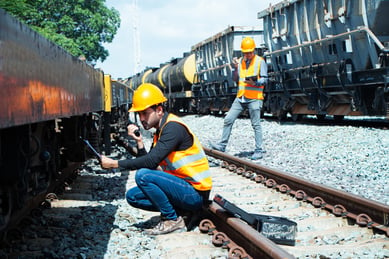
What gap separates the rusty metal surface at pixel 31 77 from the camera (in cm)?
199

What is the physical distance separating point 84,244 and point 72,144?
1533 millimetres

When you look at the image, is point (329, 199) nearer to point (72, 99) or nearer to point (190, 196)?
point (190, 196)

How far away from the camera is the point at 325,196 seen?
198 inches

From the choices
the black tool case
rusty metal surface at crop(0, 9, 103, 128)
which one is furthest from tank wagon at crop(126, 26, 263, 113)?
rusty metal surface at crop(0, 9, 103, 128)

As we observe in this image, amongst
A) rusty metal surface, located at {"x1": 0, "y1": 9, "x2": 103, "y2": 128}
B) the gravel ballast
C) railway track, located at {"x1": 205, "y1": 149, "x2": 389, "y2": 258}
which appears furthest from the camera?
the gravel ballast

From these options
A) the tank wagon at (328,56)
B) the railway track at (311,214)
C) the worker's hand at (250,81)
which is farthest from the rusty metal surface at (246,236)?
the tank wagon at (328,56)

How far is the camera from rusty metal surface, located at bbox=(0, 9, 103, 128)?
1.99 meters

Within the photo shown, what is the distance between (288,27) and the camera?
1593 cm

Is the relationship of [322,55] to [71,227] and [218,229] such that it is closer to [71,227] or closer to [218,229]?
[218,229]

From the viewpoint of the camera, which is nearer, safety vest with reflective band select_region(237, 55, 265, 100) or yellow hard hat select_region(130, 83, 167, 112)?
yellow hard hat select_region(130, 83, 167, 112)

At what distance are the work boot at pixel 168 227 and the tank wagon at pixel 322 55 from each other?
8430 mm

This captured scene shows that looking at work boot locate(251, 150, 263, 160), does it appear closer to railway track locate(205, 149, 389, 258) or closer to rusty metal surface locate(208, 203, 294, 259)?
railway track locate(205, 149, 389, 258)

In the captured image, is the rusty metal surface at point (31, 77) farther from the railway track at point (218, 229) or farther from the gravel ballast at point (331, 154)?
the gravel ballast at point (331, 154)

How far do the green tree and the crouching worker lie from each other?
28.6 meters
